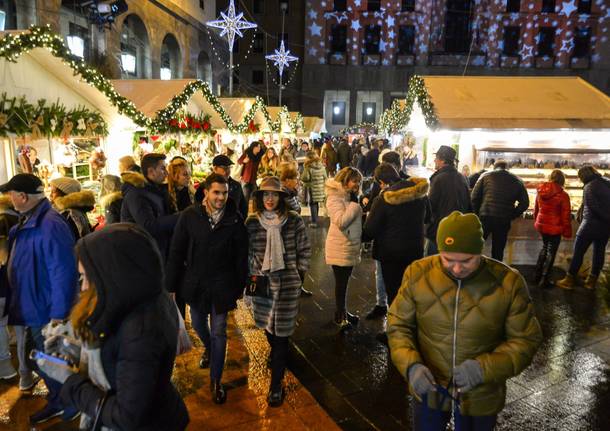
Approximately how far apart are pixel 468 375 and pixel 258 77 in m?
45.8

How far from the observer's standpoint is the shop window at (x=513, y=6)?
131ft

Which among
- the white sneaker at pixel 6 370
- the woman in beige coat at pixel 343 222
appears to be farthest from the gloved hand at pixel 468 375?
the white sneaker at pixel 6 370

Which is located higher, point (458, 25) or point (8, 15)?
point (458, 25)

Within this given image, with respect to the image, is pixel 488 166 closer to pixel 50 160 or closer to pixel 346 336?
pixel 346 336

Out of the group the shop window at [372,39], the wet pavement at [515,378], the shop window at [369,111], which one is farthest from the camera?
the shop window at [369,111]

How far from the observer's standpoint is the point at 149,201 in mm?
4516

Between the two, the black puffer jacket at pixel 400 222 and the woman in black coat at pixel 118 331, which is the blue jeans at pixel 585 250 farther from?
the woman in black coat at pixel 118 331

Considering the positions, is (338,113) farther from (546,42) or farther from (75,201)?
(75,201)

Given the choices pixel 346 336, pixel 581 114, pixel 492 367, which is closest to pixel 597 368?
pixel 346 336

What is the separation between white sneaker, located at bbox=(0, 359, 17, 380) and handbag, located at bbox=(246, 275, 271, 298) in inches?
91.6

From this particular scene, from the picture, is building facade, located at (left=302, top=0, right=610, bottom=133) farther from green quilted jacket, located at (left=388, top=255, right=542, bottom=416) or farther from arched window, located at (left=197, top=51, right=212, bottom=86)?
green quilted jacket, located at (left=388, top=255, right=542, bottom=416)

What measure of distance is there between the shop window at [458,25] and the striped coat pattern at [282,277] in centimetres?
4243

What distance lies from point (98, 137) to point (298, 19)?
134ft

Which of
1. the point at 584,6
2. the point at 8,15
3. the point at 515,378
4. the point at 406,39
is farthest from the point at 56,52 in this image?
the point at 584,6
